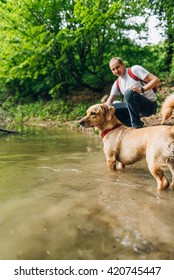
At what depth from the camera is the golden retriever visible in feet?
11.0

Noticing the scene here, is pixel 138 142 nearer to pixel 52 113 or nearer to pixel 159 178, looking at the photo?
pixel 159 178

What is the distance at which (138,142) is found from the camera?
12.8 feet

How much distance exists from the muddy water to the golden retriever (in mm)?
235

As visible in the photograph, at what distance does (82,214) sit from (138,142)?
1844mm

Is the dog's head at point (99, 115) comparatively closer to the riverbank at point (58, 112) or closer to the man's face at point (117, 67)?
the man's face at point (117, 67)

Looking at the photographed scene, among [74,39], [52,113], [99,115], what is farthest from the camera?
[52,113]

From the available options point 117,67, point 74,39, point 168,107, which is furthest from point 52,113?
point 168,107

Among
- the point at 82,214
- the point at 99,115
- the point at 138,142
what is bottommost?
the point at 82,214

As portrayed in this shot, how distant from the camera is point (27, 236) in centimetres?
196

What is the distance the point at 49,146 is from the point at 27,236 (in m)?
4.89

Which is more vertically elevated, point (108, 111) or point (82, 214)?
point (108, 111)

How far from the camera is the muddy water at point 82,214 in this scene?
70.9 inches
